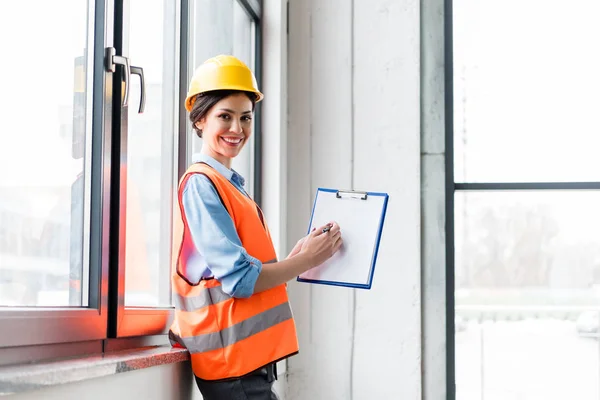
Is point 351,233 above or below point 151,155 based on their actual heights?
below

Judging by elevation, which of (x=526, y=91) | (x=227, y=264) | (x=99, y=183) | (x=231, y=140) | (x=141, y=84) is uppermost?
(x=526, y=91)

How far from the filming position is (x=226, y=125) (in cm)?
195

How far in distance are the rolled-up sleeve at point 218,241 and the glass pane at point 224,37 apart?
0.59 meters

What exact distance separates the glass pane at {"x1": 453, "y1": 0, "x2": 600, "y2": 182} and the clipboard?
1.23 meters

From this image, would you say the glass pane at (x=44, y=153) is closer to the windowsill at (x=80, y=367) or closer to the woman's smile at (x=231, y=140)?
the windowsill at (x=80, y=367)

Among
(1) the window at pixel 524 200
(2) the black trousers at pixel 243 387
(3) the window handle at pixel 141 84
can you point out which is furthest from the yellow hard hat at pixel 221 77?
(1) the window at pixel 524 200

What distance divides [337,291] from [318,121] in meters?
0.66

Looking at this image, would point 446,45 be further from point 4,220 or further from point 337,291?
point 4,220

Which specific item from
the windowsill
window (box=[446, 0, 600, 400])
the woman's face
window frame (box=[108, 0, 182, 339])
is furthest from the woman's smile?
window (box=[446, 0, 600, 400])

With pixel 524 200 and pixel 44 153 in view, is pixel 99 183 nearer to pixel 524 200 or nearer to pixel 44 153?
pixel 44 153

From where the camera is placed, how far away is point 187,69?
231cm

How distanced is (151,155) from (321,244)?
1.73 feet

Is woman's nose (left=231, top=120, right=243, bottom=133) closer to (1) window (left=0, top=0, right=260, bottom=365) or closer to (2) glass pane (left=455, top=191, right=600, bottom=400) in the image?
(1) window (left=0, top=0, right=260, bottom=365)

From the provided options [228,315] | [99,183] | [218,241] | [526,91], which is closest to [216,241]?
[218,241]
